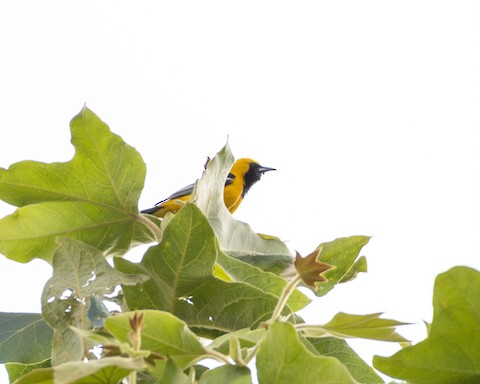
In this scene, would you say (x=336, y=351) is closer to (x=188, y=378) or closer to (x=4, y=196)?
(x=188, y=378)

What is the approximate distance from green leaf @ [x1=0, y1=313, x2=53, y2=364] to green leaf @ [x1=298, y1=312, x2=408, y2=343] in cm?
71

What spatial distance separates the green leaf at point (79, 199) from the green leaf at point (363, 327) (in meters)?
0.62

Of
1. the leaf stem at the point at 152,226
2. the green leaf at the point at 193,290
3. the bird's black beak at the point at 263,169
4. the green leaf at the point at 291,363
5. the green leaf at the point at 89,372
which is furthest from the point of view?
the bird's black beak at the point at 263,169

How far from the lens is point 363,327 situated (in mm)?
1372

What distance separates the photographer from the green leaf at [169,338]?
4.14 feet

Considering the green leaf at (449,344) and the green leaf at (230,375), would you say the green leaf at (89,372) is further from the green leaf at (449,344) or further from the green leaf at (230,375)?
the green leaf at (449,344)

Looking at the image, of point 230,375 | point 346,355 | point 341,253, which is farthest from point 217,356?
point 341,253

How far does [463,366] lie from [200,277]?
520mm

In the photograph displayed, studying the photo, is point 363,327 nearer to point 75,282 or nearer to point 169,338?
point 169,338

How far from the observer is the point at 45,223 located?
6.05 feet

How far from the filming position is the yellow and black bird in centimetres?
707

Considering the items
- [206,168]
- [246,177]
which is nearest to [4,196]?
[206,168]

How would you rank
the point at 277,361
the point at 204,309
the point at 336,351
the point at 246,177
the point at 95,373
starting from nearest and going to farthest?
the point at 95,373 → the point at 277,361 → the point at 204,309 → the point at 336,351 → the point at 246,177

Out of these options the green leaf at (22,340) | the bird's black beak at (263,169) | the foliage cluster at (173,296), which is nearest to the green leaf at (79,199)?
the foliage cluster at (173,296)
